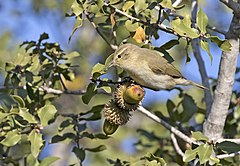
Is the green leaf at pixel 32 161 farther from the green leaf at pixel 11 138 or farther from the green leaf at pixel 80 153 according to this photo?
the green leaf at pixel 80 153

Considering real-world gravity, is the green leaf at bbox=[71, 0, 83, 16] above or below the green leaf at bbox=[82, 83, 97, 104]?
above

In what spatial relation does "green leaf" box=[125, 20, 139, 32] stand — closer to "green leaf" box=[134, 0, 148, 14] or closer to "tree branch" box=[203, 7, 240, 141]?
"green leaf" box=[134, 0, 148, 14]

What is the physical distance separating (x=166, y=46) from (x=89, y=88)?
43 centimetres

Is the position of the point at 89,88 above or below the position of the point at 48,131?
below

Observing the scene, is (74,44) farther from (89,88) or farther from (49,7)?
(89,88)

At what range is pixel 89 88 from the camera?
281cm

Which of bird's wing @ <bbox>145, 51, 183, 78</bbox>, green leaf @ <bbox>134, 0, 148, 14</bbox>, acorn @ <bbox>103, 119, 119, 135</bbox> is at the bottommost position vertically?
acorn @ <bbox>103, 119, 119, 135</bbox>

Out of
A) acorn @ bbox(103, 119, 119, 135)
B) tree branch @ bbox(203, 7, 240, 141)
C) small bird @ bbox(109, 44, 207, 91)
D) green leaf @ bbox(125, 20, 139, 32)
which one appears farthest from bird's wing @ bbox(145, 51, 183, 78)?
acorn @ bbox(103, 119, 119, 135)

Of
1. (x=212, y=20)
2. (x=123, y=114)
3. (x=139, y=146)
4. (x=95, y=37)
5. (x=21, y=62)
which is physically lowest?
(x=123, y=114)

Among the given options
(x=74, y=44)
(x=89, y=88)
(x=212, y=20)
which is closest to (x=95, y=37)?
(x=74, y=44)

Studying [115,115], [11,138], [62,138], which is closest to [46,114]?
[11,138]

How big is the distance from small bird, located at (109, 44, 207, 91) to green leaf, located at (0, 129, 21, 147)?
1.78ft

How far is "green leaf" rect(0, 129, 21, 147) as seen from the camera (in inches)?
114

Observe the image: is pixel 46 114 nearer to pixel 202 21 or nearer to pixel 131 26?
pixel 131 26
